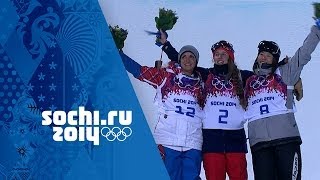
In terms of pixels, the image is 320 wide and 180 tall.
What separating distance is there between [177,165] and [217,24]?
80 cm

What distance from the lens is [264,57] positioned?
4180 millimetres

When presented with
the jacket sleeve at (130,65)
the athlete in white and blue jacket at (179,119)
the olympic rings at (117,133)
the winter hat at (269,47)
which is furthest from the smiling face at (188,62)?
the olympic rings at (117,133)

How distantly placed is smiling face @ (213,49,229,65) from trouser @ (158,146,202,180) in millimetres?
506

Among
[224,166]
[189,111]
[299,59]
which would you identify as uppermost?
[299,59]

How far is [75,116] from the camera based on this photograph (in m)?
4.15

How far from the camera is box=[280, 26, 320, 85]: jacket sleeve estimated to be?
161 inches

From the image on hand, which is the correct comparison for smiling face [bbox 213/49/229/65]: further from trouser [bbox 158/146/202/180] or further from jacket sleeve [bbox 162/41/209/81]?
trouser [bbox 158/146/202/180]

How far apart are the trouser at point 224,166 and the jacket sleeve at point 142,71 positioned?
507mm

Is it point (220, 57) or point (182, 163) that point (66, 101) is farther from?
point (220, 57)

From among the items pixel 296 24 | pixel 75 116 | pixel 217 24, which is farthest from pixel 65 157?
pixel 296 24

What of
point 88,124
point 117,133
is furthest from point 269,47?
point 88,124

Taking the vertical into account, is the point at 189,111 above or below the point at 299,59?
below

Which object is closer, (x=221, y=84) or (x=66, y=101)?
(x=66, y=101)

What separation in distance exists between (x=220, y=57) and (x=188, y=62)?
18 cm
